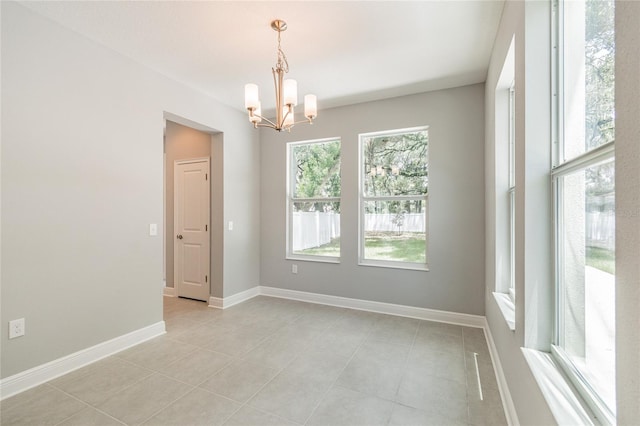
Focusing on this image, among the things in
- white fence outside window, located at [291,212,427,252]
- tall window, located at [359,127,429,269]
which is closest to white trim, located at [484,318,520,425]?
tall window, located at [359,127,429,269]

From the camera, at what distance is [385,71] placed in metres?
3.02

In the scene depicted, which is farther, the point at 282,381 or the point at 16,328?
the point at 282,381

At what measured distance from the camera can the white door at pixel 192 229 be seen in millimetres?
4168

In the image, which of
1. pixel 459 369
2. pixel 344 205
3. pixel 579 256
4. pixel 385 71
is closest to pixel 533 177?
pixel 579 256

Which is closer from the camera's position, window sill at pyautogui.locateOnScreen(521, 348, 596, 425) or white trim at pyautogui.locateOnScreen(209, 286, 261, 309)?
window sill at pyautogui.locateOnScreen(521, 348, 596, 425)

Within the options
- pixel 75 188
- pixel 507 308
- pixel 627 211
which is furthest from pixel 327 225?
pixel 627 211

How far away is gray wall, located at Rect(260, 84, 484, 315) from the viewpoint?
3268 mm

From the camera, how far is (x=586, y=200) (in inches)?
42.1

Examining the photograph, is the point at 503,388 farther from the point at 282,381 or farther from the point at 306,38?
the point at 306,38

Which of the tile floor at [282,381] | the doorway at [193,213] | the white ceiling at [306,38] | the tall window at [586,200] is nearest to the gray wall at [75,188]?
the white ceiling at [306,38]

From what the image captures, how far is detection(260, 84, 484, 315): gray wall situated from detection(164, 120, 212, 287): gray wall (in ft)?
4.97

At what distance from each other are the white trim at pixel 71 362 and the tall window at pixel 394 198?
8.72ft

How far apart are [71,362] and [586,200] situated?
349 cm

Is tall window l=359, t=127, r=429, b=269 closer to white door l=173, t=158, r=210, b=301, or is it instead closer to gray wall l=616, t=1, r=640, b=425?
white door l=173, t=158, r=210, b=301
